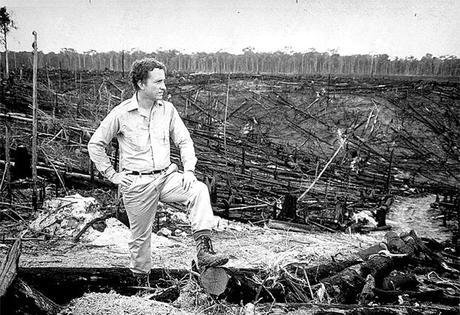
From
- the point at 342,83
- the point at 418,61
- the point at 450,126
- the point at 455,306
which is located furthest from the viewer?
the point at 418,61

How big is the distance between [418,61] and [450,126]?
31.4ft

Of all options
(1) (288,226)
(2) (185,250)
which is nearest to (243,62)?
(1) (288,226)

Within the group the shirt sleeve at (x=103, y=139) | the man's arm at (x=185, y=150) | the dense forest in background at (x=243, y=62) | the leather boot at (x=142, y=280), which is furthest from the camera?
the dense forest in background at (x=243, y=62)

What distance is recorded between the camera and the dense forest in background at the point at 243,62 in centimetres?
2333

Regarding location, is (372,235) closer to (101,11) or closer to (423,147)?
(423,147)

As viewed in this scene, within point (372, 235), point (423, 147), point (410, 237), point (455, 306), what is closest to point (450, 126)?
point (423, 147)

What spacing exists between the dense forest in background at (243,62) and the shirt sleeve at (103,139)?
20143 mm

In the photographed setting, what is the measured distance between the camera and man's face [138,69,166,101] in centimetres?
330

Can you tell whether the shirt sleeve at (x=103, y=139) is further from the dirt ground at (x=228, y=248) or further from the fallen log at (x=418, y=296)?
the fallen log at (x=418, y=296)

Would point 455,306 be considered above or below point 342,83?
below

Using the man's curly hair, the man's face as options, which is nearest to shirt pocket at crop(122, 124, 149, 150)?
the man's face

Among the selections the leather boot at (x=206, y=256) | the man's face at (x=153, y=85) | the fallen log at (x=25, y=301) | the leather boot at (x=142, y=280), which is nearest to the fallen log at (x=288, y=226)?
the leather boot at (x=142, y=280)

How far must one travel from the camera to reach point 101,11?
11859 mm

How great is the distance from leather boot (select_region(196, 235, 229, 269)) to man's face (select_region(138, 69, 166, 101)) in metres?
1.23
